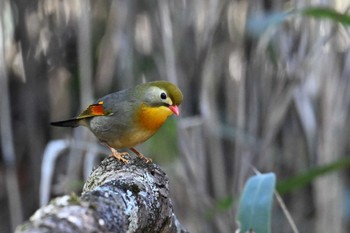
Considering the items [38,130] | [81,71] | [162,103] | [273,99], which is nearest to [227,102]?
[273,99]

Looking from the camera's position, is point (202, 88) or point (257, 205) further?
point (202, 88)

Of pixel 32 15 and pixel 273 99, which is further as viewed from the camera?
pixel 32 15

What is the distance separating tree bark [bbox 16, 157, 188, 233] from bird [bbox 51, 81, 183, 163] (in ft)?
1.14

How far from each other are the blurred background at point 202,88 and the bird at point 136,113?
996 mm

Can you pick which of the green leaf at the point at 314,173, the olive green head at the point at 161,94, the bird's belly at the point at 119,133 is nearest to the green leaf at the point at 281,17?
the green leaf at the point at 314,173

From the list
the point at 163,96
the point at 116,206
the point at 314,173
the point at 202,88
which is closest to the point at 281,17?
the point at 314,173

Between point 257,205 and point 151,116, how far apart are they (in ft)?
1.64

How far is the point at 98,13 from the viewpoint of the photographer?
15.0 ft

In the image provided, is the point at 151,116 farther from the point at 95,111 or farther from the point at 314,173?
the point at 314,173

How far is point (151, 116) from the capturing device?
2.74m

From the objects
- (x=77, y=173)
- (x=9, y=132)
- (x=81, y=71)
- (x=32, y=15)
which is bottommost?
(x=77, y=173)

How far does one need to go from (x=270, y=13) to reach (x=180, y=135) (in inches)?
34.9

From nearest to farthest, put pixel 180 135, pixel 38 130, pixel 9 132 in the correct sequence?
pixel 180 135, pixel 9 132, pixel 38 130

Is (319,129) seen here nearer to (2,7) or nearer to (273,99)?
(273,99)
